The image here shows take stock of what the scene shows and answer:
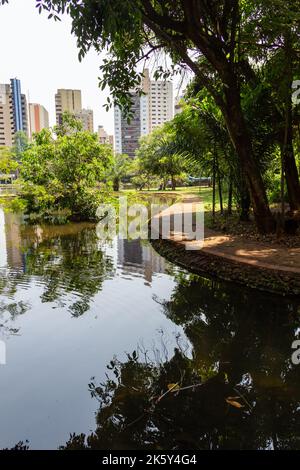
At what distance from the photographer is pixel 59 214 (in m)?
17.6

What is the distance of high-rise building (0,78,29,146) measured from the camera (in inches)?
2840

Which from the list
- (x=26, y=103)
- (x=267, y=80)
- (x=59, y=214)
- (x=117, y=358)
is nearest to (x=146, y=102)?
(x=26, y=103)

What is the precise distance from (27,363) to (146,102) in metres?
103

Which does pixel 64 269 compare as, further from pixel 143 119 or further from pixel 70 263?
pixel 143 119

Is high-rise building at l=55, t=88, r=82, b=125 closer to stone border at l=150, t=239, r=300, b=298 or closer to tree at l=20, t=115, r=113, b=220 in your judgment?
tree at l=20, t=115, r=113, b=220

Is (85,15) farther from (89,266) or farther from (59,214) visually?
(59,214)

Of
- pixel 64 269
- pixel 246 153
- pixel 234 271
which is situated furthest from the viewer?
pixel 246 153

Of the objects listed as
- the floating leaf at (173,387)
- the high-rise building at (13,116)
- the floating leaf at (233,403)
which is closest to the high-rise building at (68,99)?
the high-rise building at (13,116)

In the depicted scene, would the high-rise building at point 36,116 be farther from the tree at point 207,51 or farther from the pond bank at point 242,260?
the pond bank at point 242,260

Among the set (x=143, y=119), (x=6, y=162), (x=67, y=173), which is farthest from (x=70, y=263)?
(x=143, y=119)

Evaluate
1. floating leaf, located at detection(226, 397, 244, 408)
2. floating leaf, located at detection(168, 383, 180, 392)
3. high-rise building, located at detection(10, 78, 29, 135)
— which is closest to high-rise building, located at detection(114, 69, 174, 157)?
high-rise building, located at detection(10, 78, 29, 135)

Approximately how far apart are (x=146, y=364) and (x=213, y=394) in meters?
0.88

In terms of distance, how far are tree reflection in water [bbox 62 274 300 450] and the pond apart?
1cm

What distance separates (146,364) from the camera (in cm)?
404
